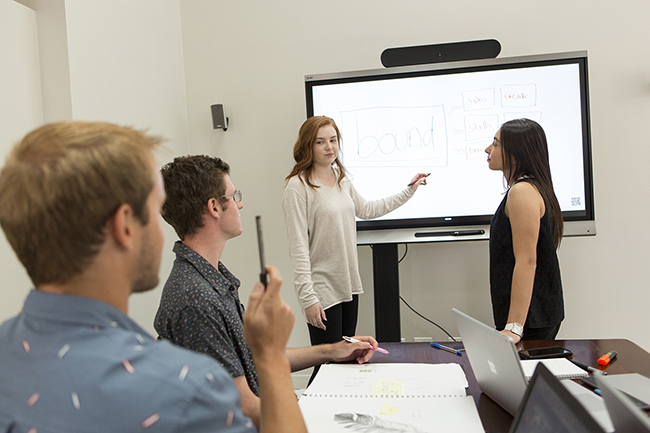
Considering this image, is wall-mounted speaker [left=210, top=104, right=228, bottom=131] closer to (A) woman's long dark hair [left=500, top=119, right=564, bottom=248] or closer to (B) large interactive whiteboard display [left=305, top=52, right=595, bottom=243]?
(B) large interactive whiteboard display [left=305, top=52, right=595, bottom=243]

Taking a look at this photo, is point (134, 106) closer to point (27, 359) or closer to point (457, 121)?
point (457, 121)

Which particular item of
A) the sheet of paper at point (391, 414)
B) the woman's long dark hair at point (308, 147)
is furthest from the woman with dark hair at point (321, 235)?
the sheet of paper at point (391, 414)

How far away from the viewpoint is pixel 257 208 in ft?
10.6

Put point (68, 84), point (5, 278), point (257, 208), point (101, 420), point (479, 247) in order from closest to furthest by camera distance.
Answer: point (101, 420) → point (5, 278) → point (68, 84) → point (479, 247) → point (257, 208)

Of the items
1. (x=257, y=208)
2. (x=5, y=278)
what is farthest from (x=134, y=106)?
(x=5, y=278)

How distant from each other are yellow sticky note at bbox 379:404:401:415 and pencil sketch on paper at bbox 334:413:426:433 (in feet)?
0.11

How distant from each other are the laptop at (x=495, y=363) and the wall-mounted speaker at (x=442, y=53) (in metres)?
1.93

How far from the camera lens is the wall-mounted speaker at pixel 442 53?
8.77 ft

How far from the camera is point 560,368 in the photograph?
124cm

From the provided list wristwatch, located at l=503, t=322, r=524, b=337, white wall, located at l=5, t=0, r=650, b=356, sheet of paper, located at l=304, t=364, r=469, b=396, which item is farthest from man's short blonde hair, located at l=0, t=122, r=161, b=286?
white wall, located at l=5, t=0, r=650, b=356

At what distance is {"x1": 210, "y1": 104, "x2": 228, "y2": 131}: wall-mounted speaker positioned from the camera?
10.3ft

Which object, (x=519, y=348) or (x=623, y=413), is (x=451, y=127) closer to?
(x=519, y=348)

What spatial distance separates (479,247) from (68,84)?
250cm

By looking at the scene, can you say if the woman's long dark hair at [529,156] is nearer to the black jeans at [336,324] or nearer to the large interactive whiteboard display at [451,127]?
the large interactive whiteboard display at [451,127]
